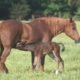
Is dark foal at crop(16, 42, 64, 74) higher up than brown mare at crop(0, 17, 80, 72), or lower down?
lower down

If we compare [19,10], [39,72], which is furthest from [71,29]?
[19,10]

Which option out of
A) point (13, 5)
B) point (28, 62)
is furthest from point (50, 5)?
point (28, 62)

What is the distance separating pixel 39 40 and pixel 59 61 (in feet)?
2.95

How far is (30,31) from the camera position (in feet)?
41.2

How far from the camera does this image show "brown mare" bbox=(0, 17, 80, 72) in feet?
39.5

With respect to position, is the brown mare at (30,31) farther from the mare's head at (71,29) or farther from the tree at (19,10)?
the tree at (19,10)

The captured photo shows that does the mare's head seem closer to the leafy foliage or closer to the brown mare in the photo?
the brown mare

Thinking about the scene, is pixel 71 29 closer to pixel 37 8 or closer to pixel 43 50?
pixel 43 50

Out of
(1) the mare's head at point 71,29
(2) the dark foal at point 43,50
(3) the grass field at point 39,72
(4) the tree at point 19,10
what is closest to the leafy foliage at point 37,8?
(4) the tree at point 19,10

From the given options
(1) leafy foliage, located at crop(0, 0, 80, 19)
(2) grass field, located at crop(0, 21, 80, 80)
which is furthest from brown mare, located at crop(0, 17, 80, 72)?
(1) leafy foliage, located at crop(0, 0, 80, 19)

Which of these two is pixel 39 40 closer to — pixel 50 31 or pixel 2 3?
pixel 50 31

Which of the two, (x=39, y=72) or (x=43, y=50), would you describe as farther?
(x=43, y=50)

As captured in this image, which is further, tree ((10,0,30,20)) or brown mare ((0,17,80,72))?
tree ((10,0,30,20))

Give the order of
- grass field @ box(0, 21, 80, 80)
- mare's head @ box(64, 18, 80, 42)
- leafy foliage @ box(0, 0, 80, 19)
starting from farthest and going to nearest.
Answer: leafy foliage @ box(0, 0, 80, 19) < mare's head @ box(64, 18, 80, 42) < grass field @ box(0, 21, 80, 80)
